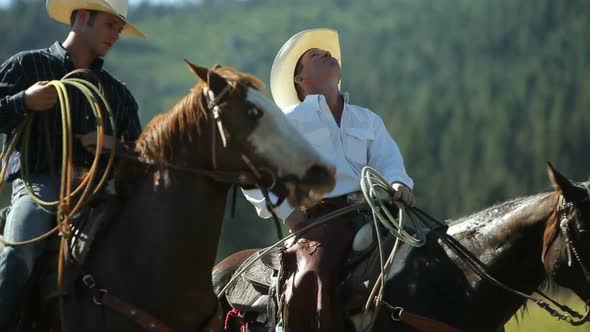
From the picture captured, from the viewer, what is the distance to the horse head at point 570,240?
7680 mm

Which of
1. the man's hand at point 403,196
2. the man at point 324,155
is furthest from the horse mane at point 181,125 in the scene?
the man's hand at point 403,196

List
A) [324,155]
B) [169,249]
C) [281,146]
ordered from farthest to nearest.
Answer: [324,155] → [169,249] → [281,146]

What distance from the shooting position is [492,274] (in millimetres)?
7980

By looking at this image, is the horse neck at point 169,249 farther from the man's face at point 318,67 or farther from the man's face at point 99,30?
the man's face at point 318,67

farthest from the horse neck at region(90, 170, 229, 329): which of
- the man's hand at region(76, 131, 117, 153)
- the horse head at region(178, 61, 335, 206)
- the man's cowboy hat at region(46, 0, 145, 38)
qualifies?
the man's cowboy hat at region(46, 0, 145, 38)

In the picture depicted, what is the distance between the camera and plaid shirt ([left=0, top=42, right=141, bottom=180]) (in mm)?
6680

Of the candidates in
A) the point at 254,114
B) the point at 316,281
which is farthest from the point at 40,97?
the point at 316,281

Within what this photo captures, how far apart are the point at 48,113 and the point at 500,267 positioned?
3.67m

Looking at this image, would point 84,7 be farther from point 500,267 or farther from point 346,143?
point 500,267

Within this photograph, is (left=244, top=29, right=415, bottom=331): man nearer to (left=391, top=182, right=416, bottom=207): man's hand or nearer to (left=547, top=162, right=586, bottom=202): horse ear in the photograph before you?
(left=391, top=182, right=416, bottom=207): man's hand

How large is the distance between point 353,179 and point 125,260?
2682 mm

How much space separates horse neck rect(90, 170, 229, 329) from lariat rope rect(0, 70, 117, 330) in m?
0.32

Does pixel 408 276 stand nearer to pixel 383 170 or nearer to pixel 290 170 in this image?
pixel 383 170

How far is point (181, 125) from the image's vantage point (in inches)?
255
